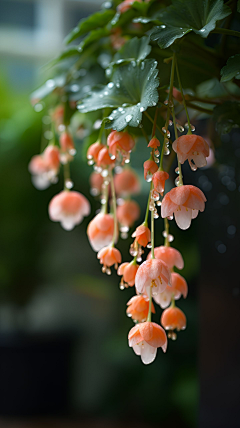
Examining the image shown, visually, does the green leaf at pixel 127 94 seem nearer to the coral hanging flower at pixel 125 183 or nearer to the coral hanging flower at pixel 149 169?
the coral hanging flower at pixel 149 169

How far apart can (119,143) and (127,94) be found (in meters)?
0.07

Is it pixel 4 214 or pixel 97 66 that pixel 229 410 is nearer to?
pixel 97 66

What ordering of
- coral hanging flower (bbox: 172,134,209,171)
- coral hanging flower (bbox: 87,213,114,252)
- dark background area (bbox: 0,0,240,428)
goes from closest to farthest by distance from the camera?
coral hanging flower (bbox: 172,134,209,171), coral hanging flower (bbox: 87,213,114,252), dark background area (bbox: 0,0,240,428)

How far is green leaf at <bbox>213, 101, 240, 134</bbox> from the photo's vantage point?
404 millimetres

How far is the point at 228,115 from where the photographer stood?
41 cm

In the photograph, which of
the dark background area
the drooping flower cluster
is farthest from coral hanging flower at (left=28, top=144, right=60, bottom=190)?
the dark background area

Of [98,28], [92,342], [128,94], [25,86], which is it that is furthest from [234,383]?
[25,86]

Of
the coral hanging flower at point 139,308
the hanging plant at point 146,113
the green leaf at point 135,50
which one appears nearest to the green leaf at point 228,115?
the hanging plant at point 146,113

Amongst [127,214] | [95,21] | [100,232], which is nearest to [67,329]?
[127,214]

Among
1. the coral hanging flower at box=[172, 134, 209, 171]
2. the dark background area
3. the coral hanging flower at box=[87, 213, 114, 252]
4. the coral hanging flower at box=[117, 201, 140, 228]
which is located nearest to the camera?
the coral hanging flower at box=[172, 134, 209, 171]

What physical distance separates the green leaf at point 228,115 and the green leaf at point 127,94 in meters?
0.10

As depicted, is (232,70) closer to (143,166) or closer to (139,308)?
(143,166)

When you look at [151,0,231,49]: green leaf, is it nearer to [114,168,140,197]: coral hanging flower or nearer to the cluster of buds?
the cluster of buds

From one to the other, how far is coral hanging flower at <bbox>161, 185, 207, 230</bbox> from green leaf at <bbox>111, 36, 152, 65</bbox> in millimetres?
166
